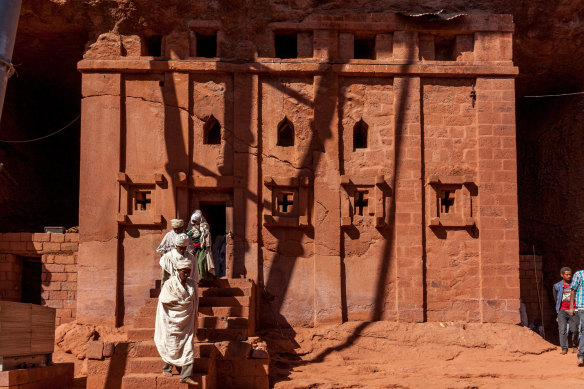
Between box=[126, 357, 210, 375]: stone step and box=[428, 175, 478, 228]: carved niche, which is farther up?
box=[428, 175, 478, 228]: carved niche

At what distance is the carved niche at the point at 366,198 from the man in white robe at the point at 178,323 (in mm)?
5404

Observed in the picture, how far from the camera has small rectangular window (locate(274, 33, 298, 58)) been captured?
16.4 meters

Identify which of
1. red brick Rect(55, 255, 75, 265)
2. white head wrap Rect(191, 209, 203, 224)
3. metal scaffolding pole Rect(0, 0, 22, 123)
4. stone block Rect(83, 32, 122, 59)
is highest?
stone block Rect(83, 32, 122, 59)

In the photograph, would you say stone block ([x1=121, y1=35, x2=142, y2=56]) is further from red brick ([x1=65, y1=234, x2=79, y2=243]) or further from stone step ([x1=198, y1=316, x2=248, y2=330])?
stone step ([x1=198, y1=316, x2=248, y2=330])

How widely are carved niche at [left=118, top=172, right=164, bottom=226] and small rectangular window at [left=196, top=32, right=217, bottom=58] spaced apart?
3314 millimetres

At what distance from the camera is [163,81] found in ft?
50.4

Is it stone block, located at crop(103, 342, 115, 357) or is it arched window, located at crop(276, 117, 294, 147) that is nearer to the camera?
stone block, located at crop(103, 342, 115, 357)

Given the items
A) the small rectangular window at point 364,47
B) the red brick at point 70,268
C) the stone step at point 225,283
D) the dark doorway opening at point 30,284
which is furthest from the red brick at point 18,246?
the small rectangular window at point 364,47

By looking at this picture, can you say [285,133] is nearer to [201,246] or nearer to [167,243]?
[201,246]

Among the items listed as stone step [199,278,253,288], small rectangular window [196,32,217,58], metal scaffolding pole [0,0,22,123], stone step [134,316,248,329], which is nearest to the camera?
metal scaffolding pole [0,0,22,123]

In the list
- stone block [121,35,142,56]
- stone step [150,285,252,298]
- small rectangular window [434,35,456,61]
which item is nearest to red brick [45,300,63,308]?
stone step [150,285,252,298]

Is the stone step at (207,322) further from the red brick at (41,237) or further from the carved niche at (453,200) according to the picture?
the carved niche at (453,200)

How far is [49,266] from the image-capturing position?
15.3 m

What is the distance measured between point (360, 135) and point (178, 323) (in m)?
7.25
